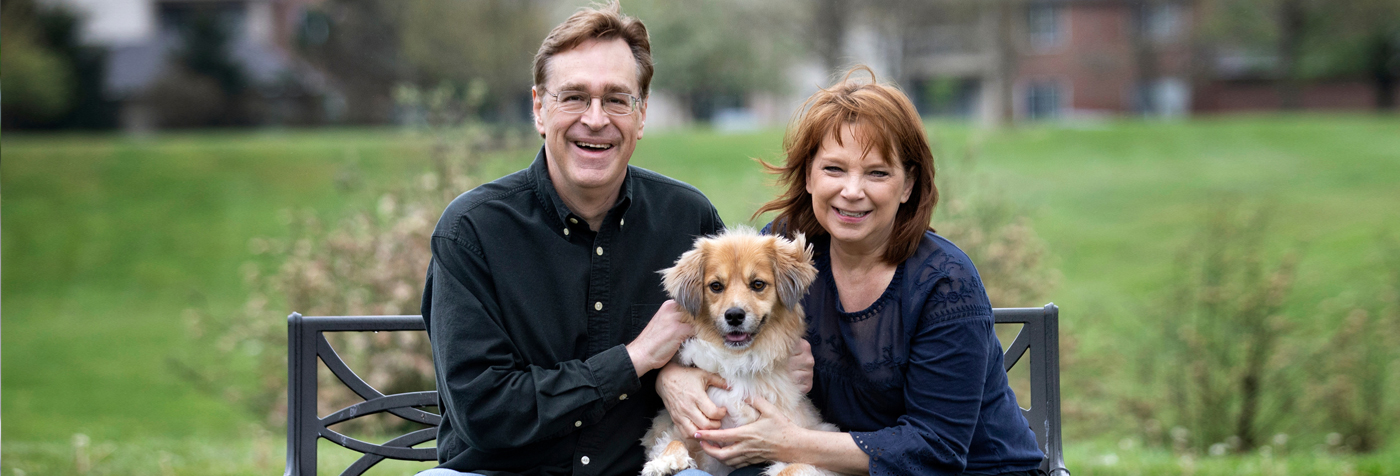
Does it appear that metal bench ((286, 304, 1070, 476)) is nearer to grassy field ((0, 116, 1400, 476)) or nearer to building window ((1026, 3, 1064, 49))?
grassy field ((0, 116, 1400, 476))

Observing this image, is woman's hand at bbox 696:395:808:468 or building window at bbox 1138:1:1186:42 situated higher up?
building window at bbox 1138:1:1186:42

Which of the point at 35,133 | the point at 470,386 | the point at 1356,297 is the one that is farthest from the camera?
the point at 35,133

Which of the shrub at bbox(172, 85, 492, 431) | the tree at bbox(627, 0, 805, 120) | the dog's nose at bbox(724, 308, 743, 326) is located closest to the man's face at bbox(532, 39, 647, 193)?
the dog's nose at bbox(724, 308, 743, 326)

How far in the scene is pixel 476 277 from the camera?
3.10 meters

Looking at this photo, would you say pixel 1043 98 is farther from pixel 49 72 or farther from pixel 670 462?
pixel 670 462

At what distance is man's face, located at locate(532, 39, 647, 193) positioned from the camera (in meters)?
3.19

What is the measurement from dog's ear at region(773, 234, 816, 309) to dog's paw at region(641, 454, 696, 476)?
0.60 meters

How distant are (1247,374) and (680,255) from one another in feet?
16.8

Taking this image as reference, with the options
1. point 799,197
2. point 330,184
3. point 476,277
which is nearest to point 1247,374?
point 799,197

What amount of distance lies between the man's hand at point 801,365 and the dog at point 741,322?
0.06 ft

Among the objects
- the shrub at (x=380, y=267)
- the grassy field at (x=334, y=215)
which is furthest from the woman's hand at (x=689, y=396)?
the shrub at (x=380, y=267)

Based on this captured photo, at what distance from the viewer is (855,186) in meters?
3.01

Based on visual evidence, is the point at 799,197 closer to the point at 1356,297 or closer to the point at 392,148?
the point at 1356,297

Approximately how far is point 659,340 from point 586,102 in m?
0.80
